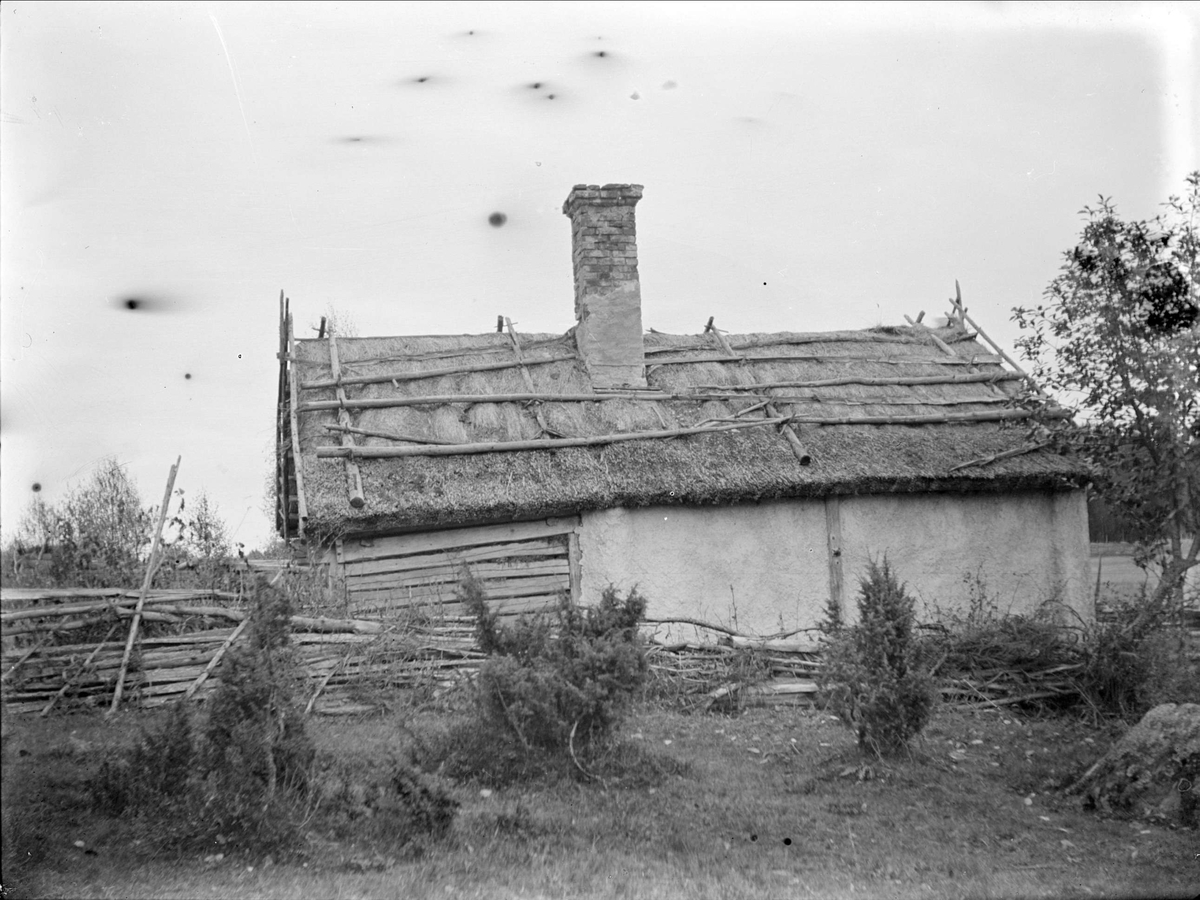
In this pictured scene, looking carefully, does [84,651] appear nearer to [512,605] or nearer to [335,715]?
[335,715]

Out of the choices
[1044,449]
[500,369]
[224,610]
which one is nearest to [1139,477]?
[1044,449]

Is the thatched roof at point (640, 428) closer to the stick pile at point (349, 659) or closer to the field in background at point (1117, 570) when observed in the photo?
the stick pile at point (349, 659)

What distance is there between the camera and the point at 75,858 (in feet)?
14.6

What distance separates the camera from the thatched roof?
31.2ft

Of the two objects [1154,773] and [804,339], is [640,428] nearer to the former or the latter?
[804,339]

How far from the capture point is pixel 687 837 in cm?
516

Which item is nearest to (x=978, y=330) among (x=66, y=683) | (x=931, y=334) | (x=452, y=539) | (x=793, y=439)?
(x=931, y=334)

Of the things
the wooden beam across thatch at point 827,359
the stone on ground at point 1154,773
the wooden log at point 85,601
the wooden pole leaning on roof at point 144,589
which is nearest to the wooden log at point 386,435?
the wooden log at point 85,601

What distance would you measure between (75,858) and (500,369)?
7.42 meters

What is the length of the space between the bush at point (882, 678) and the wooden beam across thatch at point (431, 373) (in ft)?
18.4

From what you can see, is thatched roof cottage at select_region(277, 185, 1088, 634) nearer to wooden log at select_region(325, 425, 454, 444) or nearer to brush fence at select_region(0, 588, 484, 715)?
wooden log at select_region(325, 425, 454, 444)

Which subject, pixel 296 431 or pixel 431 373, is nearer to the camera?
pixel 296 431

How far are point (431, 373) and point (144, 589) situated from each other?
4.32 metres

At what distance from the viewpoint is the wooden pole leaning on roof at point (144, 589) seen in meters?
6.77
